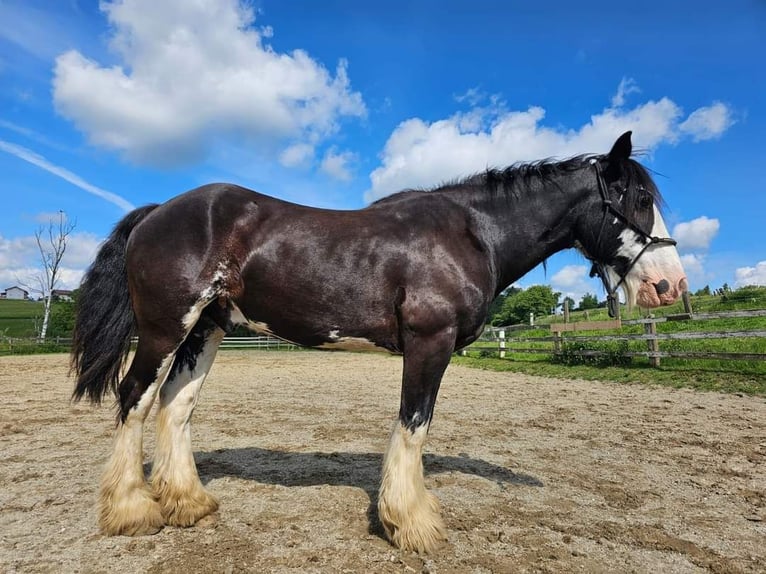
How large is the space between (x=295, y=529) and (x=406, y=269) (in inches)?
74.7

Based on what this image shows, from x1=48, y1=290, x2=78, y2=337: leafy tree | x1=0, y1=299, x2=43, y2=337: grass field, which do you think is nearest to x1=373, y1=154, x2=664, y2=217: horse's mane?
x1=48, y1=290, x2=78, y2=337: leafy tree

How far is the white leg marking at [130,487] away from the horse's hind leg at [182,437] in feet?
0.37

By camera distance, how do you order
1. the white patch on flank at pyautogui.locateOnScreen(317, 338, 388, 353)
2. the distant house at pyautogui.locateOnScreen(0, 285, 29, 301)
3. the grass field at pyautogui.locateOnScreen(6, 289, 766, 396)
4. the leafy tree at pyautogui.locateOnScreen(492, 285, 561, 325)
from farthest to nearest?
1. the distant house at pyautogui.locateOnScreen(0, 285, 29, 301)
2. the leafy tree at pyautogui.locateOnScreen(492, 285, 561, 325)
3. the grass field at pyautogui.locateOnScreen(6, 289, 766, 396)
4. the white patch on flank at pyautogui.locateOnScreen(317, 338, 388, 353)

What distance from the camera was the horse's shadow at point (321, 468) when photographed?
388 centimetres

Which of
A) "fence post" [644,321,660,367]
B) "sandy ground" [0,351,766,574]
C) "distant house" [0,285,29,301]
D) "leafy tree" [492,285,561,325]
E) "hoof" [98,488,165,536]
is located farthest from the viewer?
"distant house" [0,285,29,301]

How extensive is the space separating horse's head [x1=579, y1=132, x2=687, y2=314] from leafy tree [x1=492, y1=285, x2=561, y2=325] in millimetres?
55617

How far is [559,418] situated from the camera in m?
6.80

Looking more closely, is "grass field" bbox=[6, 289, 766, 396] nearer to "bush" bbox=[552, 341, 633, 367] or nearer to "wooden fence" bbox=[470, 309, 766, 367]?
"bush" bbox=[552, 341, 633, 367]

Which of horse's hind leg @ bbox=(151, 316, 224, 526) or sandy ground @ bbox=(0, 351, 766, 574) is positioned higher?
horse's hind leg @ bbox=(151, 316, 224, 526)

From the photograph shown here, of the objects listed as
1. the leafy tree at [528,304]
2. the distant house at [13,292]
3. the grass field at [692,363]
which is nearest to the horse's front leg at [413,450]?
the grass field at [692,363]

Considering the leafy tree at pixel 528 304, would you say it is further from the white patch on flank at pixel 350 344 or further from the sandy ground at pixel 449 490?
the white patch on flank at pixel 350 344

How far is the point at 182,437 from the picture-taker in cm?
334

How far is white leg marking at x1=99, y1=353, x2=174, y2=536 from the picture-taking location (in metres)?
2.90

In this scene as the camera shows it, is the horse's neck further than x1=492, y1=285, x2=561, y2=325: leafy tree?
No
